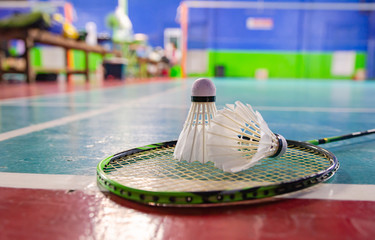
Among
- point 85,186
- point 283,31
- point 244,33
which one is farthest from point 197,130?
A: point 283,31

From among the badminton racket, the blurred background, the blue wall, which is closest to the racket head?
the badminton racket

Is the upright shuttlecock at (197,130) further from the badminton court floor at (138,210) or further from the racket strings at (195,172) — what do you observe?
the badminton court floor at (138,210)

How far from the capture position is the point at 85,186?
827 mm

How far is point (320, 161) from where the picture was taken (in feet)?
3.28

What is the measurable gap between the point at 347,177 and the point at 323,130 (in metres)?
0.87

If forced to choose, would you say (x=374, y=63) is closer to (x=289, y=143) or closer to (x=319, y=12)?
(x=319, y=12)

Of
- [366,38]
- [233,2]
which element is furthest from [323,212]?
[366,38]

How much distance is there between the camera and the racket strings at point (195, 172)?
80cm

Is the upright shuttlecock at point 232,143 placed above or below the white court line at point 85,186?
above

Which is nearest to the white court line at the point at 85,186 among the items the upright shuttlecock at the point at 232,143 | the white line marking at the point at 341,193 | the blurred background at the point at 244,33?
the white line marking at the point at 341,193

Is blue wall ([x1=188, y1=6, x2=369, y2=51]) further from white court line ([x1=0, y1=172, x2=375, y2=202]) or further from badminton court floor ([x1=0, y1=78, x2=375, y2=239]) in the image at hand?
white court line ([x1=0, y1=172, x2=375, y2=202])

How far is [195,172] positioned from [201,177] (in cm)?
4

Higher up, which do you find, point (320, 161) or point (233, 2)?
point (233, 2)

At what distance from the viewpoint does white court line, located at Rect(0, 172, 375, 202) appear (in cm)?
76
